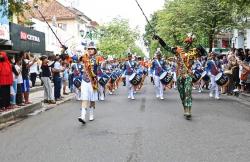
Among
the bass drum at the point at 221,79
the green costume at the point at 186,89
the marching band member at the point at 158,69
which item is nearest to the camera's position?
the green costume at the point at 186,89

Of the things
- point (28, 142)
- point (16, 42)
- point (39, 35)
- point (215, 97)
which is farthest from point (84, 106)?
point (39, 35)

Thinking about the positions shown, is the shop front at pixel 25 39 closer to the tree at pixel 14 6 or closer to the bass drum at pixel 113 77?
the bass drum at pixel 113 77

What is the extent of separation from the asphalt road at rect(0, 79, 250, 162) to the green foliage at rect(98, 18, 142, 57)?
73555 mm

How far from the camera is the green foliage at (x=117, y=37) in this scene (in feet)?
293

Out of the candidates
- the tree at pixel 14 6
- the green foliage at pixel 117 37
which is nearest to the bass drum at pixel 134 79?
the tree at pixel 14 6

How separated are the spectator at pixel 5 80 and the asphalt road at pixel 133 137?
3.60 feet

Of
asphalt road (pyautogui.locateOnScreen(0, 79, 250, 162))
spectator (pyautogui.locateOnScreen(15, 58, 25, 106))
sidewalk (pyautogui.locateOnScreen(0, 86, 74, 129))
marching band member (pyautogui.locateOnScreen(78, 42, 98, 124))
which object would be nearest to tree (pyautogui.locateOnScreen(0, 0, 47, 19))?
spectator (pyautogui.locateOnScreen(15, 58, 25, 106))

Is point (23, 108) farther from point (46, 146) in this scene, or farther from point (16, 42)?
point (16, 42)

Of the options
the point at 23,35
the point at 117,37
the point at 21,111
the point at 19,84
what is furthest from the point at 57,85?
the point at 117,37

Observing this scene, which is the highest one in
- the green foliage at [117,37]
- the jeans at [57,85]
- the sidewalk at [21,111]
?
the green foliage at [117,37]

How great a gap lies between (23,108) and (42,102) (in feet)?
11.7

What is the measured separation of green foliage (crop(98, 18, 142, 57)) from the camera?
89.4 meters

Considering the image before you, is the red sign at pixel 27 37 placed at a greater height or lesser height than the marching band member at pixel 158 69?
greater

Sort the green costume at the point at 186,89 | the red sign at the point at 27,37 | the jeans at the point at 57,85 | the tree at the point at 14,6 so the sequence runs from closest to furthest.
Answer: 1. the green costume at the point at 186,89
2. the tree at the point at 14,6
3. the jeans at the point at 57,85
4. the red sign at the point at 27,37
